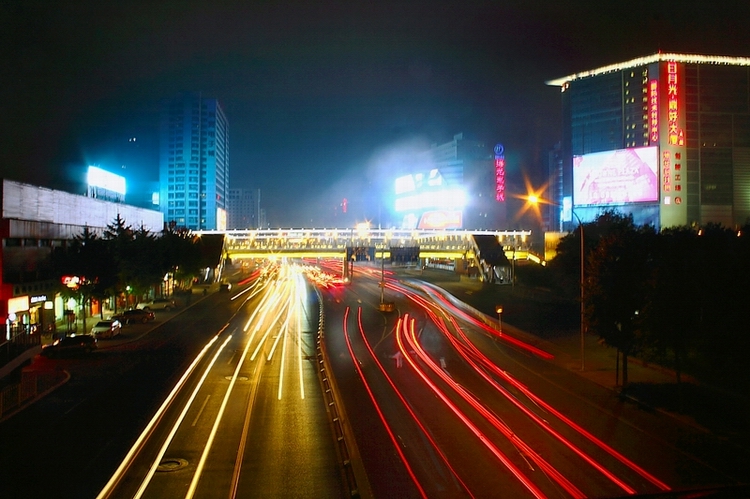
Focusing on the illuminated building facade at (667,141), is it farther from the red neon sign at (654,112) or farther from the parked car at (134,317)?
the parked car at (134,317)

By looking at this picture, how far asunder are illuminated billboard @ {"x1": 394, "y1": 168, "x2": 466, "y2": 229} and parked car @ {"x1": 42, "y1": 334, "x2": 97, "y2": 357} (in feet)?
285

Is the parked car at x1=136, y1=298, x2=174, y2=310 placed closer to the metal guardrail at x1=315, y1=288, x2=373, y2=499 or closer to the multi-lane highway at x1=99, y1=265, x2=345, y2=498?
the multi-lane highway at x1=99, y1=265, x2=345, y2=498

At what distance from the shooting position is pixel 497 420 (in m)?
16.8

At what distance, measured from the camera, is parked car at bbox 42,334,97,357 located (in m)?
28.2

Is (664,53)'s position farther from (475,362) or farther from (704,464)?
(704,464)

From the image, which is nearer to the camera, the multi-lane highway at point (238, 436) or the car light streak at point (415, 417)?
the multi-lane highway at point (238, 436)

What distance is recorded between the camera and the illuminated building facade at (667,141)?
84.3m

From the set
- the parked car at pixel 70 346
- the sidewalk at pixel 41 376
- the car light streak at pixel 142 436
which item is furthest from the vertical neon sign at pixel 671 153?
the car light streak at pixel 142 436

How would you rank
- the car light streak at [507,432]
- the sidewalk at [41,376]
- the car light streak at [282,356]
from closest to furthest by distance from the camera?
the car light streak at [507,432] < the sidewalk at [41,376] < the car light streak at [282,356]

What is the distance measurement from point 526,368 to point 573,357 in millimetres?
3540

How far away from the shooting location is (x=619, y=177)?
8362 cm

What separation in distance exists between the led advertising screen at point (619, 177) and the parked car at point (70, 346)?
71.1 metres

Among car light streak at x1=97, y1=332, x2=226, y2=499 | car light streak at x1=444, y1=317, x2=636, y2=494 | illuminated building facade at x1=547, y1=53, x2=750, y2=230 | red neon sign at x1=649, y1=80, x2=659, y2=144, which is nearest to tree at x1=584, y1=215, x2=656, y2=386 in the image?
car light streak at x1=444, y1=317, x2=636, y2=494

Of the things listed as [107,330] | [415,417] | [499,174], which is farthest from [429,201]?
[415,417]
